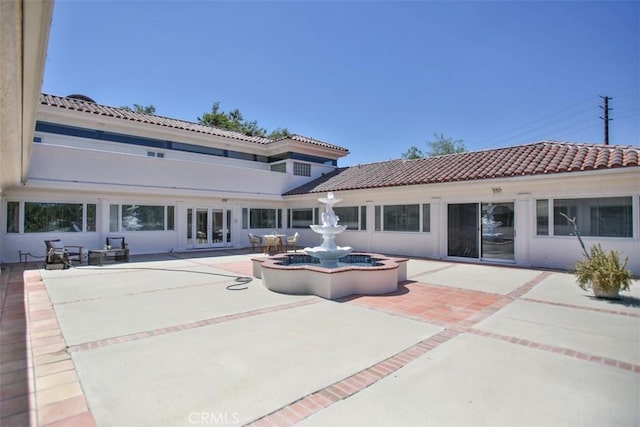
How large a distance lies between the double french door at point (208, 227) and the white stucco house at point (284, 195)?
0.06 m

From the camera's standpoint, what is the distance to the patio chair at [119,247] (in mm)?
15514

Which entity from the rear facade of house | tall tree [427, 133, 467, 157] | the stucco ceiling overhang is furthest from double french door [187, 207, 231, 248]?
tall tree [427, 133, 467, 157]

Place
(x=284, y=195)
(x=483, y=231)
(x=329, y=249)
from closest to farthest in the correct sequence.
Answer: (x=329, y=249) → (x=483, y=231) → (x=284, y=195)

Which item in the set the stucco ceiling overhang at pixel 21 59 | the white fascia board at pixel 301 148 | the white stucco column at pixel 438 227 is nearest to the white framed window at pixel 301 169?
the white fascia board at pixel 301 148

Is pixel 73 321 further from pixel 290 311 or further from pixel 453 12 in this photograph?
pixel 453 12

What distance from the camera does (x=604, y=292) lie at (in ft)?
26.7

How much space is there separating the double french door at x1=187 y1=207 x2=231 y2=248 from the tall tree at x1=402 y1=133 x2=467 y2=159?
44.6 metres

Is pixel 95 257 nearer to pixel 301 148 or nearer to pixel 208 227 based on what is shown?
pixel 208 227

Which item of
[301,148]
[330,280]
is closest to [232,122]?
[301,148]

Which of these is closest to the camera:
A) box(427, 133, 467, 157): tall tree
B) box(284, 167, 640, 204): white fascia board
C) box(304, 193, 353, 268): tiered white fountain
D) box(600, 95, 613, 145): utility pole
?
box(304, 193, 353, 268): tiered white fountain

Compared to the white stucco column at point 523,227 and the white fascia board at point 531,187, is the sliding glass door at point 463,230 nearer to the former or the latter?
the white fascia board at point 531,187

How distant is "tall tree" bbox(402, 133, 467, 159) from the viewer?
190ft

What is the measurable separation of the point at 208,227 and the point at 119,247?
5.11m
